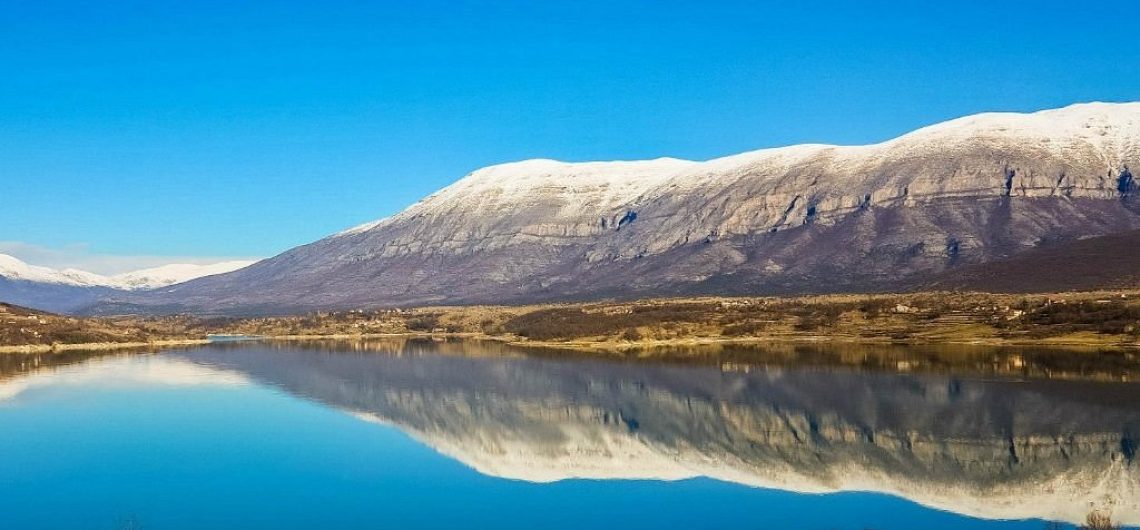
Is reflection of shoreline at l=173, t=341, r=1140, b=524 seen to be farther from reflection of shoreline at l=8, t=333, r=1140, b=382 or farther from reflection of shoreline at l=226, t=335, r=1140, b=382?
reflection of shoreline at l=8, t=333, r=1140, b=382

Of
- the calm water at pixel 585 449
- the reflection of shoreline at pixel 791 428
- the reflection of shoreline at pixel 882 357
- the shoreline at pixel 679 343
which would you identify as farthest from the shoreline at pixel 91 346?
the reflection of shoreline at pixel 791 428

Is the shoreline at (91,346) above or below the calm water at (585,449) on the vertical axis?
above

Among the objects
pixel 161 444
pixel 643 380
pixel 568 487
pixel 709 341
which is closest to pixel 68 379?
pixel 161 444

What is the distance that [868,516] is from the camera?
3091cm

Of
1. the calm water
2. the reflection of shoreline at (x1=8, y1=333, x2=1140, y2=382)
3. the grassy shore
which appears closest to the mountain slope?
the grassy shore

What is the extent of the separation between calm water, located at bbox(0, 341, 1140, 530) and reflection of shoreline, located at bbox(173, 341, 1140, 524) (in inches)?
7.4

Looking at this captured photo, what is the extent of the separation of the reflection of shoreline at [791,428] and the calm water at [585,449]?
0.19m

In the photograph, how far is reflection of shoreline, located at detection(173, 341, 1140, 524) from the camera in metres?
36.0

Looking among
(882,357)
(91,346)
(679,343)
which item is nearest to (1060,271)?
(679,343)

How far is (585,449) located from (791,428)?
433 inches

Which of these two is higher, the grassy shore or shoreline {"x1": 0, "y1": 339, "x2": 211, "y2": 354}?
shoreline {"x1": 0, "y1": 339, "x2": 211, "y2": 354}

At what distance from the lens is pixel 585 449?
46031mm

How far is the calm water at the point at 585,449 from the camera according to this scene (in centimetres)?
3222

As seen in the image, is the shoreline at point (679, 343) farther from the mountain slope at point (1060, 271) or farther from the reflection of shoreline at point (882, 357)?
the mountain slope at point (1060, 271)
